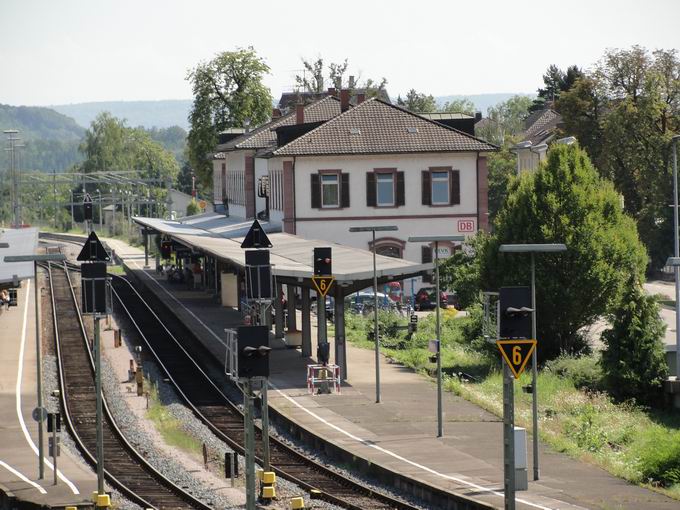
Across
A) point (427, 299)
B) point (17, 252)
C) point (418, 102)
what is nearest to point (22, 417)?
point (17, 252)

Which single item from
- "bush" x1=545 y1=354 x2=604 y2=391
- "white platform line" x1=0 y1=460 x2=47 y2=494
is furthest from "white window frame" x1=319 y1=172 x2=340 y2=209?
"white platform line" x1=0 y1=460 x2=47 y2=494

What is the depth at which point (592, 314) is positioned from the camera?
3806 cm

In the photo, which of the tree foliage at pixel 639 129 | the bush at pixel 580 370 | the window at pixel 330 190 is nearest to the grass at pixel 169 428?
the bush at pixel 580 370

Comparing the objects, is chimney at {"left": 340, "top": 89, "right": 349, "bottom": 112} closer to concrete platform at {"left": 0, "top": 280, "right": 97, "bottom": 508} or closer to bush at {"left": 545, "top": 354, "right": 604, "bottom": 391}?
concrete platform at {"left": 0, "top": 280, "right": 97, "bottom": 508}

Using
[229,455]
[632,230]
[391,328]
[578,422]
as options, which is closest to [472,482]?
[229,455]

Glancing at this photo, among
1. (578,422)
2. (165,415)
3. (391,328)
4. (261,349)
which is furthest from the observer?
(391,328)

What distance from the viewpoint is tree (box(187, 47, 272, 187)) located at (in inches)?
3706

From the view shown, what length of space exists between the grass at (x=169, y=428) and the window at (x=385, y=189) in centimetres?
2302

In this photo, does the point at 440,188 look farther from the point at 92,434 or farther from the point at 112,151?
the point at 112,151

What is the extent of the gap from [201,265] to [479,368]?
34.2 meters

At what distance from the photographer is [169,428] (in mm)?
30406

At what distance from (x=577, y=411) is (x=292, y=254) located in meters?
14.2

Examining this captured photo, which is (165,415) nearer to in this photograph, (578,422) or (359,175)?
(578,422)

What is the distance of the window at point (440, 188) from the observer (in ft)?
186
